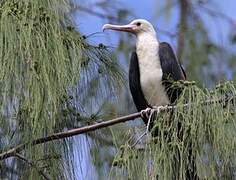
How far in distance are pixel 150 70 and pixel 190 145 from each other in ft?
2.57

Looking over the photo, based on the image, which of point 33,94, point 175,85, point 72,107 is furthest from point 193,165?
point 72,107

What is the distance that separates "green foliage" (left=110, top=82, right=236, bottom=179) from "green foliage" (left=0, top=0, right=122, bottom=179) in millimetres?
224

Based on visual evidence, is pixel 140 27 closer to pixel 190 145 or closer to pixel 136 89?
pixel 136 89

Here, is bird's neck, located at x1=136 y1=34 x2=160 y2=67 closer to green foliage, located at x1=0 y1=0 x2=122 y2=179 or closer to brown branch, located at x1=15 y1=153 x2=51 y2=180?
green foliage, located at x1=0 y1=0 x2=122 y2=179

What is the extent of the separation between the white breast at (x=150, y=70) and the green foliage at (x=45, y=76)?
11.6 inches

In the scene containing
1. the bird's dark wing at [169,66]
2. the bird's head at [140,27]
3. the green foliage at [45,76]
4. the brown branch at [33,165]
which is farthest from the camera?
the bird's head at [140,27]

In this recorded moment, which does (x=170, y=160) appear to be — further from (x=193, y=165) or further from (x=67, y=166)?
(x=67, y=166)

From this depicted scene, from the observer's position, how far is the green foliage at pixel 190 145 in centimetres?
122

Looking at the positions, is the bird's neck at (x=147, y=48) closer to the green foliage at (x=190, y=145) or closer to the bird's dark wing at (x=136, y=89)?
the bird's dark wing at (x=136, y=89)

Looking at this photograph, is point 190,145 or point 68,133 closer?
point 190,145

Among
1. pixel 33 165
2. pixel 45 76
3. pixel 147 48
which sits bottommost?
pixel 33 165

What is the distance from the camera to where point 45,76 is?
1381mm

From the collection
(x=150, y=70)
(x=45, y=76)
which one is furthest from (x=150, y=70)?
(x=45, y=76)

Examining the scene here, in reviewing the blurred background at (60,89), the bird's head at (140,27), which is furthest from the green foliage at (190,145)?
the bird's head at (140,27)
